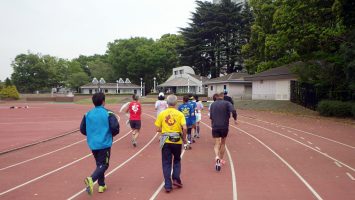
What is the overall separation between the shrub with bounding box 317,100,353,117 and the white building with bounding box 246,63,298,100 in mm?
10539

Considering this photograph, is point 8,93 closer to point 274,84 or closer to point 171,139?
point 274,84

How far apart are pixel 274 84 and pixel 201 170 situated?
1325 inches

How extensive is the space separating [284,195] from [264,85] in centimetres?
3721

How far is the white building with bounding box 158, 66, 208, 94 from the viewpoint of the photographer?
68.9 metres

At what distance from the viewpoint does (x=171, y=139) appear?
720cm

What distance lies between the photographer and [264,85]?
141 ft

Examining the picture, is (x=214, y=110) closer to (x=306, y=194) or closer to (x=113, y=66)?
(x=306, y=194)

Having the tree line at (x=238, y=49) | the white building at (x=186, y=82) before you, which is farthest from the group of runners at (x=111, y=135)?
the white building at (x=186, y=82)

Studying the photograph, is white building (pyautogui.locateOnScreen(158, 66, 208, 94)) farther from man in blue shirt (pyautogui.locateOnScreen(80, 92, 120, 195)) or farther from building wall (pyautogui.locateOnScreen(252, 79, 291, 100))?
man in blue shirt (pyautogui.locateOnScreen(80, 92, 120, 195))

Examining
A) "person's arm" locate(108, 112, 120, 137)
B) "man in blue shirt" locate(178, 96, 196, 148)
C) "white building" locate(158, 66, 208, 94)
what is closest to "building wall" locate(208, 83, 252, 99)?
"white building" locate(158, 66, 208, 94)

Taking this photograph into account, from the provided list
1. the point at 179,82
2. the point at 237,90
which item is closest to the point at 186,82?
the point at 179,82

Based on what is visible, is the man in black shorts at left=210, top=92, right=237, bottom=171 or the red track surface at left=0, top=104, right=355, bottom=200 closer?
the red track surface at left=0, top=104, right=355, bottom=200

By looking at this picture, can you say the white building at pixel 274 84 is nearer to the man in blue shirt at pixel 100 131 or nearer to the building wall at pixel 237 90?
the building wall at pixel 237 90

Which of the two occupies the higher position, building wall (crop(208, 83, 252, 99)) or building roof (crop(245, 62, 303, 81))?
building roof (crop(245, 62, 303, 81))
